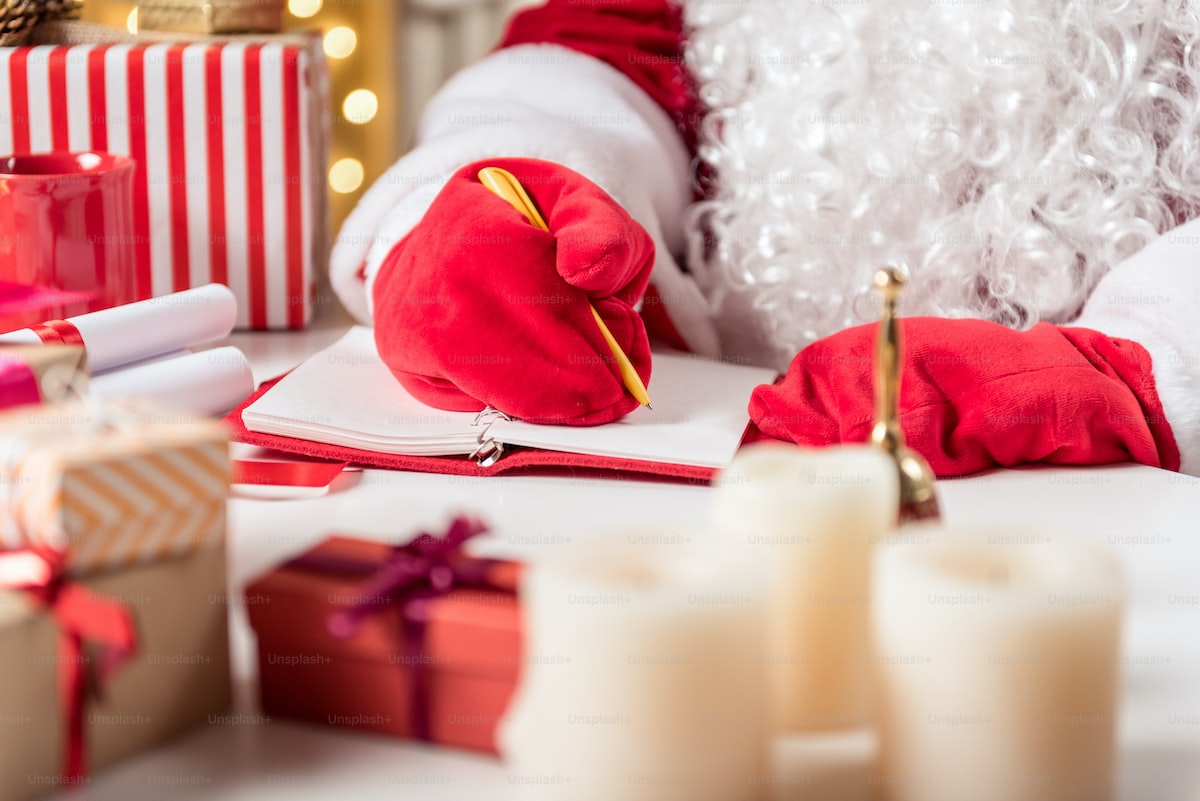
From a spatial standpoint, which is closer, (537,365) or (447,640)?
(447,640)

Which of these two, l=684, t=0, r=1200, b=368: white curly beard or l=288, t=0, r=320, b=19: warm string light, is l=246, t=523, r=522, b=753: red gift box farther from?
l=288, t=0, r=320, b=19: warm string light

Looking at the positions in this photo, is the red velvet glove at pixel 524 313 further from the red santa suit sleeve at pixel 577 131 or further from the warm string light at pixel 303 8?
the warm string light at pixel 303 8

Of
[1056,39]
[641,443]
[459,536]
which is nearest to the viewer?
[459,536]

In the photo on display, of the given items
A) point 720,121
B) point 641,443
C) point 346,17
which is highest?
point 346,17

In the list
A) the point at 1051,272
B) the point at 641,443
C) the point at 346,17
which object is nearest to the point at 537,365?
the point at 641,443

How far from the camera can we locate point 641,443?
0.90m

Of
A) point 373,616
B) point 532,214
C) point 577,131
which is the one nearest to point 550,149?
point 577,131

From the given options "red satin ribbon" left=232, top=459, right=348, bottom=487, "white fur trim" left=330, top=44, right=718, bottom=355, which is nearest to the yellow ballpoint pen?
"white fur trim" left=330, top=44, right=718, bottom=355

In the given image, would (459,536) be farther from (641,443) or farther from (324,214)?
(324,214)

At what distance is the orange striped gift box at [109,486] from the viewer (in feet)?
1.57

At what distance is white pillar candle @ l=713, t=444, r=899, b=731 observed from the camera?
0.49 meters

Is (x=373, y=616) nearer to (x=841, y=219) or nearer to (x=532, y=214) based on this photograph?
(x=532, y=214)

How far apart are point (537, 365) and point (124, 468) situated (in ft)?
1.49

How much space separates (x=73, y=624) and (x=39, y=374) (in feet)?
0.57
